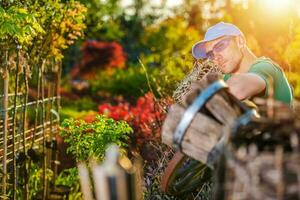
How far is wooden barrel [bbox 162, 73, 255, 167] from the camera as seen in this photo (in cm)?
294

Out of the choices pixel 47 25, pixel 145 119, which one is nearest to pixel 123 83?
pixel 145 119

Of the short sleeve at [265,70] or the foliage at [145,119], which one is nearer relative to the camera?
the short sleeve at [265,70]

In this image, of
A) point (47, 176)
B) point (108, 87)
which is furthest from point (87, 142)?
point (108, 87)

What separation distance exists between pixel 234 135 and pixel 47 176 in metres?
5.89

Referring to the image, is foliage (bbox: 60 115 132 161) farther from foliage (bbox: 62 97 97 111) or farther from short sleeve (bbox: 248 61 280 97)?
foliage (bbox: 62 97 97 111)

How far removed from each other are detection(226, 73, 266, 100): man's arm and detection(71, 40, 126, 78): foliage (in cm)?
2759

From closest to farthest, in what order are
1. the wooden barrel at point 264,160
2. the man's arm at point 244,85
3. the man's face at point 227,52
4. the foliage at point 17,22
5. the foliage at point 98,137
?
1. the wooden barrel at point 264,160
2. the man's arm at point 244,85
3. the man's face at point 227,52
4. the foliage at point 17,22
5. the foliage at point 98,137

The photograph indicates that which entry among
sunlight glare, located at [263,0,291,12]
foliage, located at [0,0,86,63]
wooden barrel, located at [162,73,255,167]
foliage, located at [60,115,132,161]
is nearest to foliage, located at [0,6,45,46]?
foliage, located at [0,0,86,63]

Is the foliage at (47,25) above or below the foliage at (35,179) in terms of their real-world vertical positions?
above

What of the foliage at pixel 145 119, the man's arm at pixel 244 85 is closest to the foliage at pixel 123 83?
the foliage at pixel 145 119

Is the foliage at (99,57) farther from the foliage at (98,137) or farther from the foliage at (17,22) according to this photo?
the foliage at (17,22)

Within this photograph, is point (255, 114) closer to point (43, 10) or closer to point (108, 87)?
point (43, 10)

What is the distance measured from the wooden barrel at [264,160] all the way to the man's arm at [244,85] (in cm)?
56

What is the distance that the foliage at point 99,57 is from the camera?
103 feet
